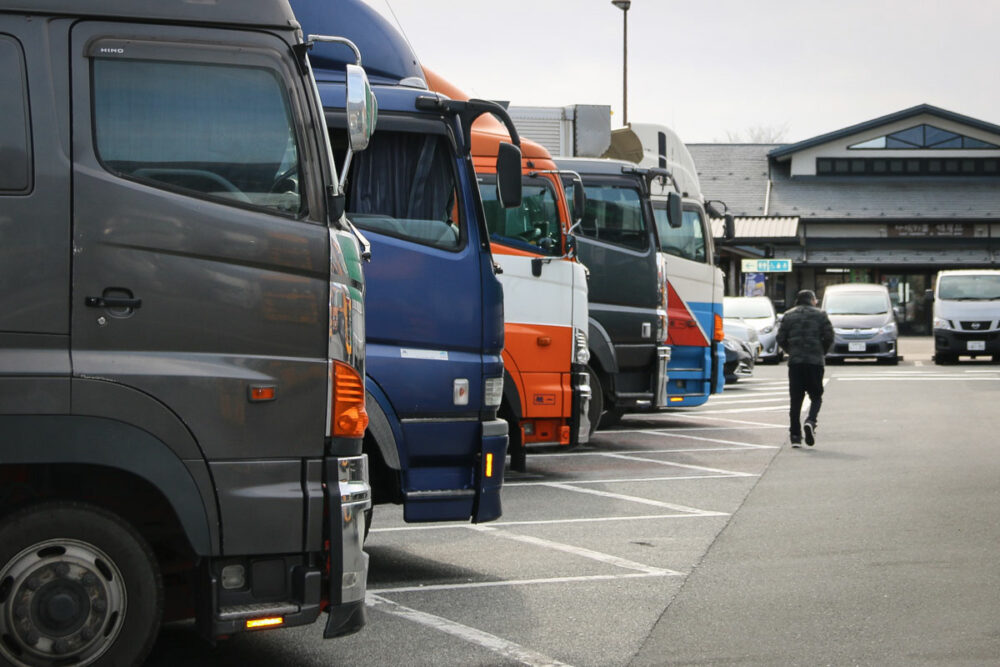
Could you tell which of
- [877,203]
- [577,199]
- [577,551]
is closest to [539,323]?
[577,199]

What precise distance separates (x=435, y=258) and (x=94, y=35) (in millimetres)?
3026

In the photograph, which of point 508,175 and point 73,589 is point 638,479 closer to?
point 508,175

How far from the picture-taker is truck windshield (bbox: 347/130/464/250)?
788 cm

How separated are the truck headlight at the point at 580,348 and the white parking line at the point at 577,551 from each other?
2.79 m

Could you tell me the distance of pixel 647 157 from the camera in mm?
17828

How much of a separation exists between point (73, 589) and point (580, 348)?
773 centimetres

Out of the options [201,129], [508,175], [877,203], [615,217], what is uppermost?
[877,203]

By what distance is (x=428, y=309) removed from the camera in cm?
770

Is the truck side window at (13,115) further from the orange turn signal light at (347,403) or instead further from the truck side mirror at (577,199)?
the truck side mirror at (577,199)

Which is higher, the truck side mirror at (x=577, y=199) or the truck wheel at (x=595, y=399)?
the truck side mirror at (x=577, y=199)

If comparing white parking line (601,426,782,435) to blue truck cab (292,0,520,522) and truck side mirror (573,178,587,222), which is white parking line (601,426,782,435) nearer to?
truck side mirror (573,178,587,222)

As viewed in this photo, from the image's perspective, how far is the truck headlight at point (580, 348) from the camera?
12.1 metres

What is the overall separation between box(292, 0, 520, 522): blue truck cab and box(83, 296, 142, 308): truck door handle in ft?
8.64

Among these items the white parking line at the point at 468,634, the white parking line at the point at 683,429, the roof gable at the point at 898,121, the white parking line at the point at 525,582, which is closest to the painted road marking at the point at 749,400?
the white parking line at the point at 683,429
